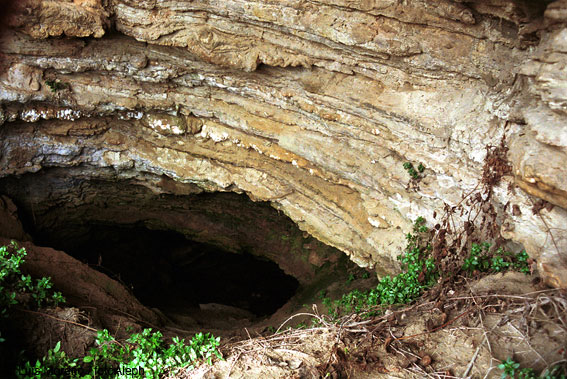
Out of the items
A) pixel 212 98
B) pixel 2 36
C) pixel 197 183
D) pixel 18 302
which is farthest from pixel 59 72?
pixel 18 302

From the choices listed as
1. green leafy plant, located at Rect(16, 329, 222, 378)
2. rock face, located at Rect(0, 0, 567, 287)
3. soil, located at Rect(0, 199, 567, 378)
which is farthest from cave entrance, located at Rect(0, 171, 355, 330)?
green leafy plant, located at Rect(16, 329, 222, 378)

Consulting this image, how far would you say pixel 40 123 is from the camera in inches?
251

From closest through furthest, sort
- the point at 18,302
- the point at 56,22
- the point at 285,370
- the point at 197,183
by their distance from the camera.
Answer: the point at 285,370 < the point at 18,302 < the point at 56,22 < the point at 197,183

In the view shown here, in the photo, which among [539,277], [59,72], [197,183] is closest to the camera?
[539,277]

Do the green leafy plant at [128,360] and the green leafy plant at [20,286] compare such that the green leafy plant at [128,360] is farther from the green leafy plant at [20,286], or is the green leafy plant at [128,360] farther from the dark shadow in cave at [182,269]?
the dark shadow in cave at [182,269]

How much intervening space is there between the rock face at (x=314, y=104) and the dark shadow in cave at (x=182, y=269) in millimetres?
2221

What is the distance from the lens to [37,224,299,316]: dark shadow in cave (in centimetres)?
879

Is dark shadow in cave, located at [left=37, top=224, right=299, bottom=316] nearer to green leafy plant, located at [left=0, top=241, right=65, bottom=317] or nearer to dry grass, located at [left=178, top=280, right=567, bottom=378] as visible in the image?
green leafy plant, located at [left=0, top=241, right=65, bottom=317]

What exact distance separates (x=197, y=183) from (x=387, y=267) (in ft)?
10.7

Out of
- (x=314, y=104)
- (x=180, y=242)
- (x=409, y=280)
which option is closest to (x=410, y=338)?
(x=409, y=280)

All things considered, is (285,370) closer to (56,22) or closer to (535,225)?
(535,225)

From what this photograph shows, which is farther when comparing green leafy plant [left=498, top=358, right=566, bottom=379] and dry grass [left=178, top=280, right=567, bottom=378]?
dry grass [left=178, top=280, right=567, bottom=378]

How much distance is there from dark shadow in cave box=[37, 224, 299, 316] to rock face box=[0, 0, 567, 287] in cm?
222

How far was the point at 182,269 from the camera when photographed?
9789 mm
